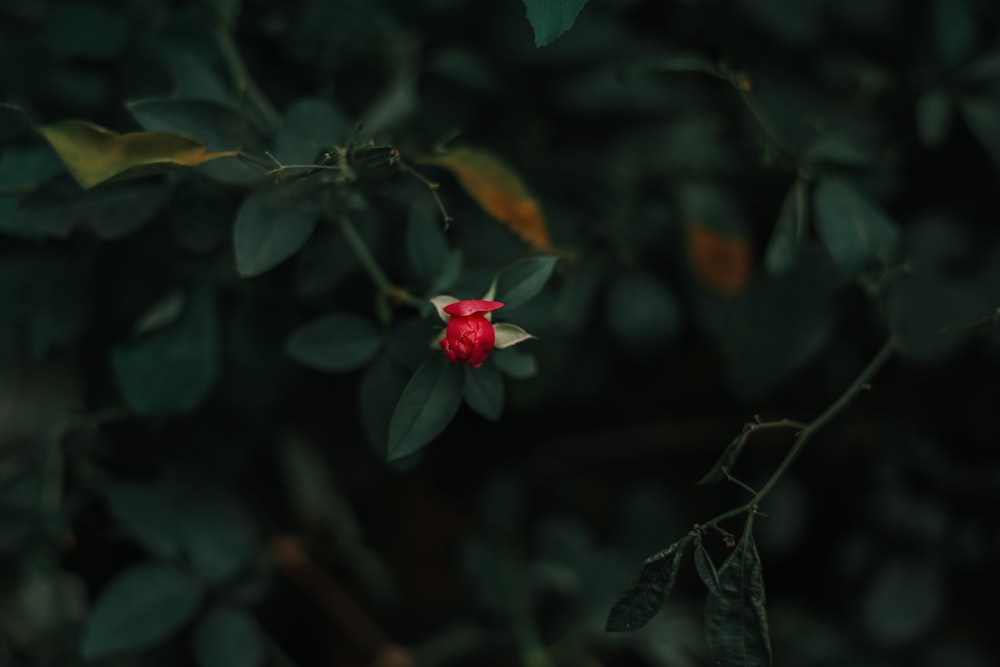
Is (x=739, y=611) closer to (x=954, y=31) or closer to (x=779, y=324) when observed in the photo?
(x=779, y=324)

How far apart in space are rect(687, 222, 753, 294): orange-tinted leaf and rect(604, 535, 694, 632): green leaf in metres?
0.55

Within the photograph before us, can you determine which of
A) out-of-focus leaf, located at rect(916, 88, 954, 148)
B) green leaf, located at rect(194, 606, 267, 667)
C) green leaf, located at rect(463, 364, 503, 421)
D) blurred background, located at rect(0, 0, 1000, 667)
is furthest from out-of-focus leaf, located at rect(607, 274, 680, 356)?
green leaf, located at rect(194, 606, 267, 667)

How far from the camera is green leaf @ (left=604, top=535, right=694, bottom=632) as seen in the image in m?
0.66

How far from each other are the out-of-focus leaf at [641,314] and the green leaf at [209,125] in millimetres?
513

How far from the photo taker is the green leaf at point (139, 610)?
968 mm

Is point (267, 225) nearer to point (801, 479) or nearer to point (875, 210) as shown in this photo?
point (875, 210)

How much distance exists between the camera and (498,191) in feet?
2.80

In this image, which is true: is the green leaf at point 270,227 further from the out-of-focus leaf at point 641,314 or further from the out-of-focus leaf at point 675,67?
the out-of-focus leaf at point 641,314

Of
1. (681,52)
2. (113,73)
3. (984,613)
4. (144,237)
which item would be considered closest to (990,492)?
(984,613)

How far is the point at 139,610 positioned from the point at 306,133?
56cm

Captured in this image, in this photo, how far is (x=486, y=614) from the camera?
50.8 inches

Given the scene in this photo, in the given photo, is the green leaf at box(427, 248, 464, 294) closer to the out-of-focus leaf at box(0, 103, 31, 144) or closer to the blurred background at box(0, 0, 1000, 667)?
the blurred background at box(0, 0, 1000, 667)

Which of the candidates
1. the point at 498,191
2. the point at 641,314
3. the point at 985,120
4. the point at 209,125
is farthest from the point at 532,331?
the point at 985,120

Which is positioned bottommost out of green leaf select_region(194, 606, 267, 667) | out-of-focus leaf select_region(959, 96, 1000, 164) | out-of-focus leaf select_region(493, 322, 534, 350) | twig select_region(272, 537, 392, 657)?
twig select_region(272, 537, 392, 657)
